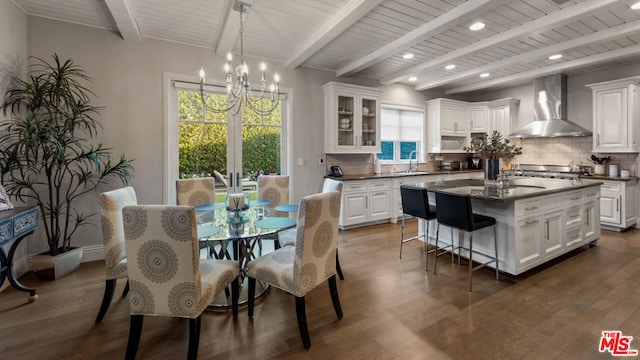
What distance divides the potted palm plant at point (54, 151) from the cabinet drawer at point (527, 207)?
4.17m

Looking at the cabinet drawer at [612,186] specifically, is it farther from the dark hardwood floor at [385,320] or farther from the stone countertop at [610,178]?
the dark hardwood floor at [385,320]

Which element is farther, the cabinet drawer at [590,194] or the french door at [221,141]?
the french door at [221,141]

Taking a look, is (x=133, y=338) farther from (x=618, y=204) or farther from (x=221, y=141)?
(x=618, y=204)

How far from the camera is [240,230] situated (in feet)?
7.02

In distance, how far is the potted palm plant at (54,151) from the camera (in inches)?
109

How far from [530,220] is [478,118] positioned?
14.0 feet

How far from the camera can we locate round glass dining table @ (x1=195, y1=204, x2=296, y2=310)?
202cm

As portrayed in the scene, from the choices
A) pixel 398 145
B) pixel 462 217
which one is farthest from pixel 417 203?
pixel 398 145

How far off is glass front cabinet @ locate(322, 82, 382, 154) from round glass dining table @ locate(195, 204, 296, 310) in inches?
Answer: 95.5

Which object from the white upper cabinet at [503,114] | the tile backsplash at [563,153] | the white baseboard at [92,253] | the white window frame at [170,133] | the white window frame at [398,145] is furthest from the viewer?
the white upper cabinet at [503,114]

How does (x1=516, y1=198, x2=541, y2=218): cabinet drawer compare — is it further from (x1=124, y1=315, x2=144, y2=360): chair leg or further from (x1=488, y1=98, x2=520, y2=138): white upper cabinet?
(x1=488, y1=98, x2=520, y2=138): white upper cabinet

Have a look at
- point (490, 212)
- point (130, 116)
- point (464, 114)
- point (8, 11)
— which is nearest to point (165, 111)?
point (130, 116)

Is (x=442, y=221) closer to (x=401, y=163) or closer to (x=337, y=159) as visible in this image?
(x=337, y=159)

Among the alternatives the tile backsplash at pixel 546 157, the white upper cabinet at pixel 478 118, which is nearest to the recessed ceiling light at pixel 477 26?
the tile backsplash at pixel 546 157
